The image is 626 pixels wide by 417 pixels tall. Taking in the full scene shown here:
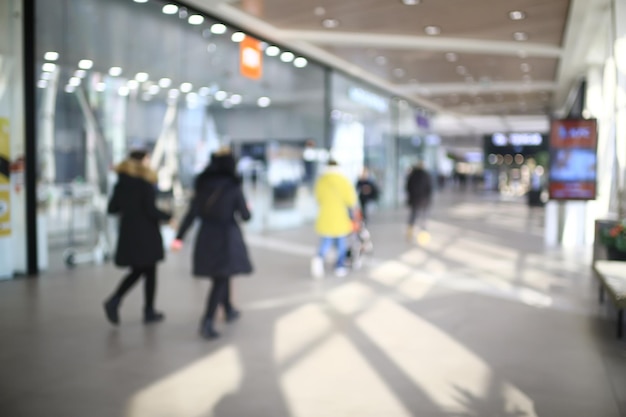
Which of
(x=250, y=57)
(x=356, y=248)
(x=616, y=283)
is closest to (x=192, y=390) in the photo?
(x=616, y=283)

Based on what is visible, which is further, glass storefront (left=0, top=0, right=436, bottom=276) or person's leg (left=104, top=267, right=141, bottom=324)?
glass storefront (left=0, top=0, right=436, bottom=276)

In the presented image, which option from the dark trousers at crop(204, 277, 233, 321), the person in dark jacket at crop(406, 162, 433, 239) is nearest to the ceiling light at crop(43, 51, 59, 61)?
the dark trousers at crop(204, 277, 233, 321)

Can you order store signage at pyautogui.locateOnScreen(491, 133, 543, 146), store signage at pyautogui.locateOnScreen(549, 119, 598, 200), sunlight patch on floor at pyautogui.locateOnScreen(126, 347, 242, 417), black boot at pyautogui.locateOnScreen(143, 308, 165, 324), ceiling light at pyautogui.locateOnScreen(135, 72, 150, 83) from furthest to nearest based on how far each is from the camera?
store signage at pyautogui.locateOnScreen(491, 133, 543, 146), ceiling light at pyautogui.locateOnScreen(135, 72, 150, 83), store signage at pyautogui.locateOnScreen(549, 119, 598, 200), black boot at pyautogui.locateOnScreen(143, 308, 165, 324), sunlight patch on floor at pyautogui.locateOnScreen(126, 347, 242, 417)

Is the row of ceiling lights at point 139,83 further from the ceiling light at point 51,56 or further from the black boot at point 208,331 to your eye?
the black boot at point 208,331

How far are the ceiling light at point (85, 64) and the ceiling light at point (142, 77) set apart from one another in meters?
1.24

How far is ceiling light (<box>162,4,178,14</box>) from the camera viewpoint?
11.2m

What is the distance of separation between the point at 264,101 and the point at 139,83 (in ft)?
14.9

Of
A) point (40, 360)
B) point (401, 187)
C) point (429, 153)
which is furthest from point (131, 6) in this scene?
point (429, 153)

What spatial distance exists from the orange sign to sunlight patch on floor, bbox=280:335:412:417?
9.62 m

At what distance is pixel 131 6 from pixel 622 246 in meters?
8.37

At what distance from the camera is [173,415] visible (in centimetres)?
369

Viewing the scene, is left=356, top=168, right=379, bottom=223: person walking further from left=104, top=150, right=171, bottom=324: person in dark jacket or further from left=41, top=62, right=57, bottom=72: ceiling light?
left=104, top=150, right=171, bottom=324: person in dark jacket

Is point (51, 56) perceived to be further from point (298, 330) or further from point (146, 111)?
point (298, 330)

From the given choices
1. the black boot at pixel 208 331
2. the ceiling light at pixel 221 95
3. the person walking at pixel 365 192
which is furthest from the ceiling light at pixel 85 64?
the black boot at pixel 208 331
